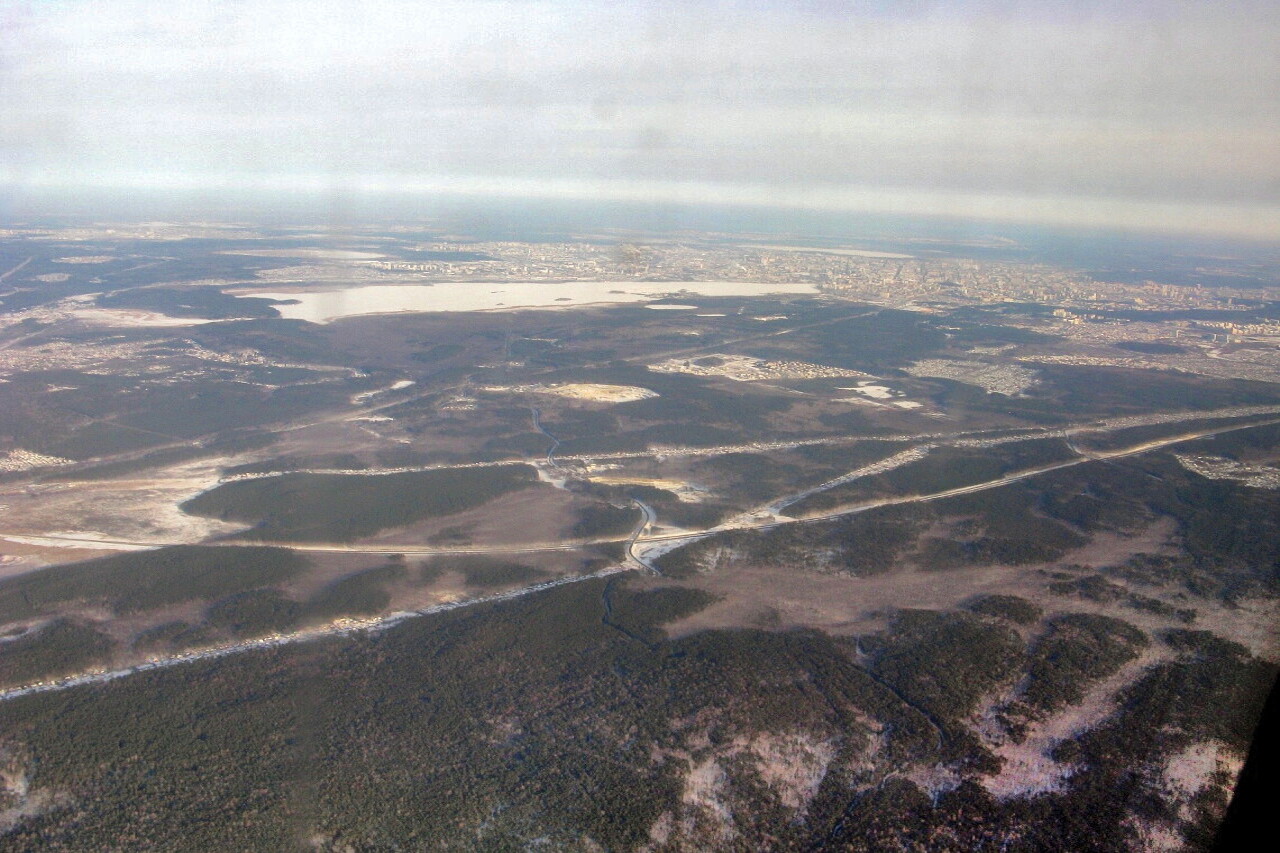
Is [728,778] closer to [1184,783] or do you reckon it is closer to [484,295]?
[1184,783]

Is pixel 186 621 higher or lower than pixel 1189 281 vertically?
lower

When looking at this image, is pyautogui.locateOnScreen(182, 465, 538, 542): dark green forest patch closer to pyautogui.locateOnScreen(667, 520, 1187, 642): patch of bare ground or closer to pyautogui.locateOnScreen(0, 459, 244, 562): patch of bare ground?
pyautogui.locateOnScreen(0, 459, 244, 562): patch of bare ground

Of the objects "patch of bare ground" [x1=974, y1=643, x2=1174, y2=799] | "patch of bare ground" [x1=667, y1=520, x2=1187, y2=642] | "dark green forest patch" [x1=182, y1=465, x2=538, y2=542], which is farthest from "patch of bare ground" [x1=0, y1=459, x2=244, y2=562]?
"patch of bare ground" [x1=974, y1=643, x2=1174, y2=799]

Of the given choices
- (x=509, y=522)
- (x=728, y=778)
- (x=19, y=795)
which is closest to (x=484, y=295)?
(x=509, y=522)

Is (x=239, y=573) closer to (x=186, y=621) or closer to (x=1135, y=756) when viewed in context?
(x=186, y=621)

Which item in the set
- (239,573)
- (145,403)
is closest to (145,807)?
(239,573)
